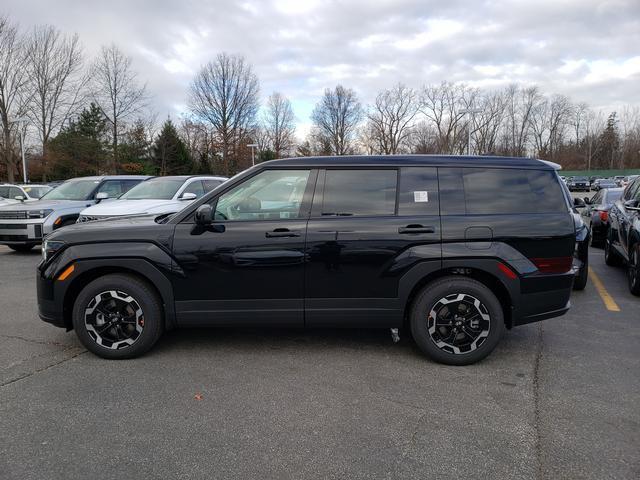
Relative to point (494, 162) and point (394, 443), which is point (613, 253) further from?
point (394, 443)

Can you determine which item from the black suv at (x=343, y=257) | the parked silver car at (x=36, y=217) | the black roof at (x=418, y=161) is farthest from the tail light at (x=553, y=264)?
the parked silver car at (x=36, y=217)

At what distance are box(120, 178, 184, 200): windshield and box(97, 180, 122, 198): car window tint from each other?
5.83 ft

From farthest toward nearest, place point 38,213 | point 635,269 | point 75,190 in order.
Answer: point 75,190
point 38,213
point 635,269

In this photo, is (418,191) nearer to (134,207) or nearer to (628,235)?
(628,235)

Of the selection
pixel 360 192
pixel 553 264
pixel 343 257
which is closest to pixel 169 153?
pixel 360 192

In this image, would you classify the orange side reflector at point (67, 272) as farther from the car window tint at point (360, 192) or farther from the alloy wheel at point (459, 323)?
the alloy wheel at point (459, 323)

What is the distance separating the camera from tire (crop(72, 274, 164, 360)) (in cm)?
407

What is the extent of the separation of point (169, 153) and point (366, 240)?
51143 mm

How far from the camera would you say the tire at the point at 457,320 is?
3.97 m

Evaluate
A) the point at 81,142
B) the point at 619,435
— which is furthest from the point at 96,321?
the point at 81,142

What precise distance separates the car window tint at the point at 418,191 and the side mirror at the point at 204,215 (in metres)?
1.65

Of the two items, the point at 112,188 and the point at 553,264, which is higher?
the point at 112,188

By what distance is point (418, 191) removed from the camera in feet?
13.3

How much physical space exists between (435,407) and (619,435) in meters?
1.15
